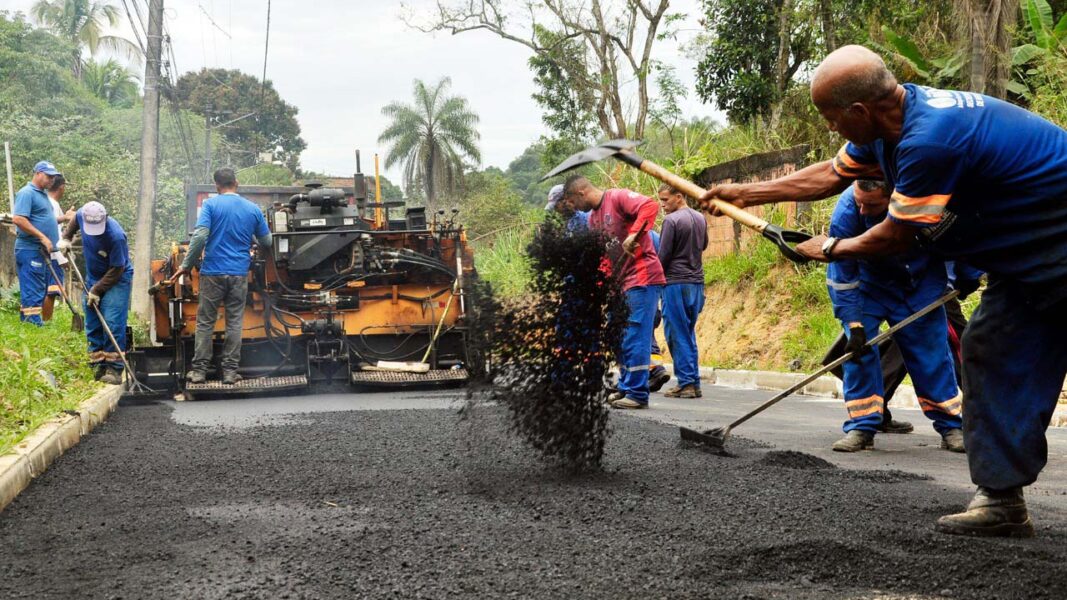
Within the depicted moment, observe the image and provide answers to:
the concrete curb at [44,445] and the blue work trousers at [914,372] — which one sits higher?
the blue work trousers at [914,372]

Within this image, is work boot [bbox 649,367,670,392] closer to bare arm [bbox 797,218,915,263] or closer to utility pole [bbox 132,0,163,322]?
bare arm [bbox 797,218,915,263]

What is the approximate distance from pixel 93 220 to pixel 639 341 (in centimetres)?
500

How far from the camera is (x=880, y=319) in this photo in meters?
5.95

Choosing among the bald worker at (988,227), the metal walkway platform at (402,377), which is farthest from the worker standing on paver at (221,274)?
the bald worker at (988,227)

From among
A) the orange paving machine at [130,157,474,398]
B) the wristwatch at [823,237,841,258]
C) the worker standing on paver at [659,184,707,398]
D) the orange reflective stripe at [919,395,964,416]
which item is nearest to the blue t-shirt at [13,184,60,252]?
the orange paving machine at [130,157,474,398]

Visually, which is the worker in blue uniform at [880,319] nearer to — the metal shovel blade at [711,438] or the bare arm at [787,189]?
the metal shovel blade at [711,438]

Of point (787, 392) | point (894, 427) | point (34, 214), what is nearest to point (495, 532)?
point (787, 392)

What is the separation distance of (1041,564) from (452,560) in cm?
169

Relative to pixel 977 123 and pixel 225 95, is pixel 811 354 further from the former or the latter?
pixel 225 95

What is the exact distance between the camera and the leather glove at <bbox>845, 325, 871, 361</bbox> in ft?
18.7

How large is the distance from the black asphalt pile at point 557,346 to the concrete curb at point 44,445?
1.96m

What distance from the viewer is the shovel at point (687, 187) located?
400 centimetres

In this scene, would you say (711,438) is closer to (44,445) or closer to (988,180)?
(988,180)

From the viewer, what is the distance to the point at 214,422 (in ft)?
24.9
